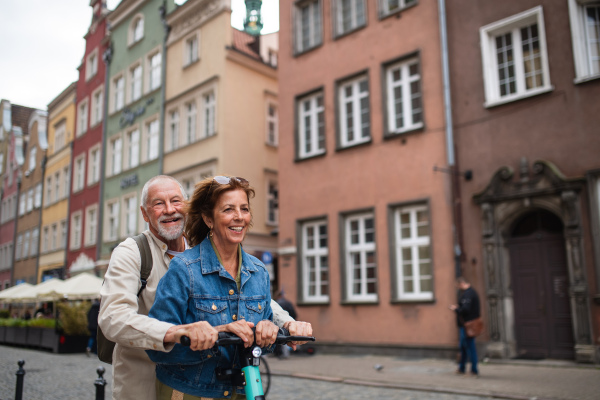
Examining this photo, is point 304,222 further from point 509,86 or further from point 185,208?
point 185,208

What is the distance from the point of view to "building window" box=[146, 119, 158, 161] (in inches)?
1060

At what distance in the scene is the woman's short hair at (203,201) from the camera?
2.65 meters

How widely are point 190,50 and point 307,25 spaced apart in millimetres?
7733

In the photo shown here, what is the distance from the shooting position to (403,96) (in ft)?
52.7

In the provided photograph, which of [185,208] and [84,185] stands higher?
[84,185]

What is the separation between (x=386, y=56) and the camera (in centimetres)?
1639

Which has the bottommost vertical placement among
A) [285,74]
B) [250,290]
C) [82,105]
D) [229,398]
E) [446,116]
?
[229,398]

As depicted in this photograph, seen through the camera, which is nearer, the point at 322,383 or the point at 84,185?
the point at 322,383

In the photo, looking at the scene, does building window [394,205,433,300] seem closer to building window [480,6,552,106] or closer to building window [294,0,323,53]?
building window [480,6,552,106]

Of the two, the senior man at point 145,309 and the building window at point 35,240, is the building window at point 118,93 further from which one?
the senior man at point 145,309

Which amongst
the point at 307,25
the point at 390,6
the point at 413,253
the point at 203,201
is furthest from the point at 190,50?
the point at 203,201

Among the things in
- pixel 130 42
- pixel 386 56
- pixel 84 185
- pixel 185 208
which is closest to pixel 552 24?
pixel 386 56

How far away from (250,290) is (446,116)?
12727 millimetres

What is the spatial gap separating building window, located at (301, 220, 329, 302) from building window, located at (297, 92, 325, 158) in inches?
88.0
